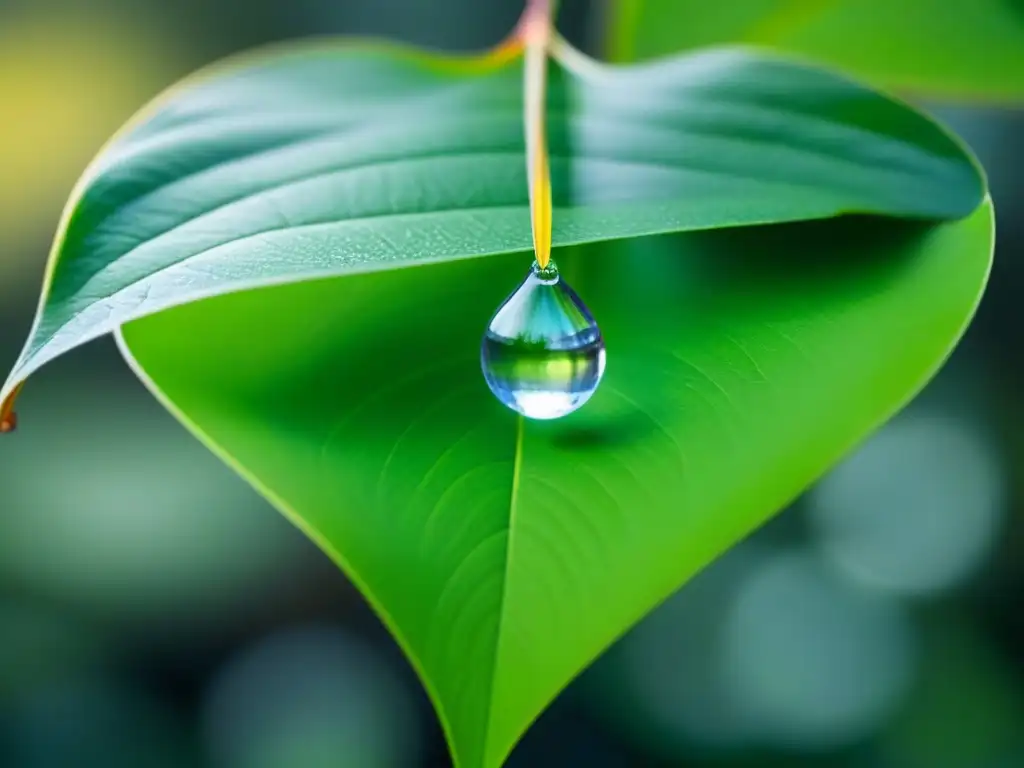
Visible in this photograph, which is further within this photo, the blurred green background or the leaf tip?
the blurred green background

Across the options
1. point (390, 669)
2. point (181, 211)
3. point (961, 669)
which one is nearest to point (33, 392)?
point (390, 669)

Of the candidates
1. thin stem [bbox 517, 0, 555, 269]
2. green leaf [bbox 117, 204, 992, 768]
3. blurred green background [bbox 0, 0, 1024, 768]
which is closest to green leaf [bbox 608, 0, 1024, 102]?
thin stem [bbox 517, 0, 555, 269]

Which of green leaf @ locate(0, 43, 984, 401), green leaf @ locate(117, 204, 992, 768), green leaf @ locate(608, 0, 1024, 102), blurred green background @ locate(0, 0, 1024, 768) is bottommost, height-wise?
green leaf @ locate(117, 204, 992, 768)

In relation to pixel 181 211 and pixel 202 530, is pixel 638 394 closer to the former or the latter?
pixel 181 211

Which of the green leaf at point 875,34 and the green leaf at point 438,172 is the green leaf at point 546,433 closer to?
the green leaf at point 438,172

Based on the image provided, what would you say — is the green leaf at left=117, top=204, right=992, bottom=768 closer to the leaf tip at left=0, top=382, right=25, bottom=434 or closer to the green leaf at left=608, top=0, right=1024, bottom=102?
the leaf tip at left=0, top=382, right=25, bottom=434

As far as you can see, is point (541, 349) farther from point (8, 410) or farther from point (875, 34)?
point (875, 34)

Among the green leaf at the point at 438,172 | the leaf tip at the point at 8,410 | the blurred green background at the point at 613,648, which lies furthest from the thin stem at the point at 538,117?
the blurred green background at the point at 613,648
